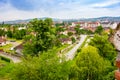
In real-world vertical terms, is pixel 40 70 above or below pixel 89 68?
above

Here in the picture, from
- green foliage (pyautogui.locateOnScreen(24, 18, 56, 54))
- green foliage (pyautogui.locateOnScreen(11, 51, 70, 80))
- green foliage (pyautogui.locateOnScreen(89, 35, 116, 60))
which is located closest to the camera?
green foliage (pyautogui.locateOnScreen(11, 51, 70, 80))

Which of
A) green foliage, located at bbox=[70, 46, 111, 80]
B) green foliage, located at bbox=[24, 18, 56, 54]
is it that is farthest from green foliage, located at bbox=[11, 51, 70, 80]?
green foliage, located at bbox=[24, 18, 56, 54]

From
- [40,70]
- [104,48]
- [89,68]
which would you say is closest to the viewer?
[40,70]

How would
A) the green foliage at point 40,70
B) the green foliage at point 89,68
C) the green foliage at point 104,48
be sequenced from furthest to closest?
the green foliage at point 104,48, the green foliage at point 89,68, the green foliage at point 40,70

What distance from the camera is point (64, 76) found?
22094mm

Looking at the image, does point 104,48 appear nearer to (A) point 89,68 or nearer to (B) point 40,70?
(A) point 89,68

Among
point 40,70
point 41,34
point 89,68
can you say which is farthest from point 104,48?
point 40,70

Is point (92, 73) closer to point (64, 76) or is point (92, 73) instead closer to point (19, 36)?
point (64, 76)

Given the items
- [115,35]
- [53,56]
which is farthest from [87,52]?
[115,35]

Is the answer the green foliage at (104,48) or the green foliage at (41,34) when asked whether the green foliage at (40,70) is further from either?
the green foliage at (41,34)

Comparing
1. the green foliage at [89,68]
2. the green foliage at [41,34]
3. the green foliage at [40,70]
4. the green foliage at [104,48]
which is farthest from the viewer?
the green foliage at [41,34]

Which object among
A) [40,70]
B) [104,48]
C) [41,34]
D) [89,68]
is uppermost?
[41,34]

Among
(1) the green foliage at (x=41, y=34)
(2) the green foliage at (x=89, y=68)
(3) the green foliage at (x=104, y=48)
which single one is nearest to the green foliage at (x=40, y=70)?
(2) the green foliage at (x=89, y=68)

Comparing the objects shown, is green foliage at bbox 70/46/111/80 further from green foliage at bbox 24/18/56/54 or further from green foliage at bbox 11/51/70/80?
green foliage at bbox 24/18/56/54
